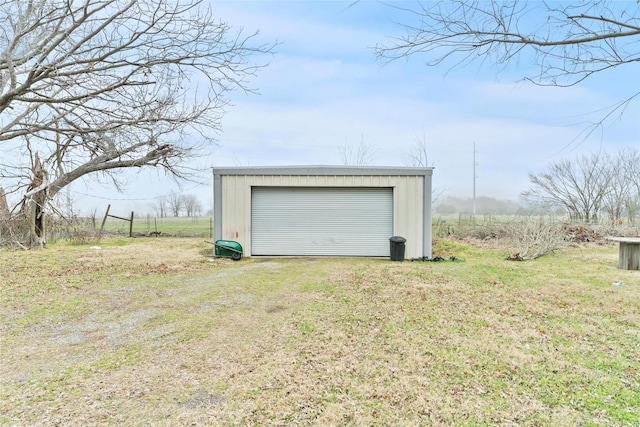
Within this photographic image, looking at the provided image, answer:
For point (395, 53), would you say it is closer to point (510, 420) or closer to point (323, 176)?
point (510, 420)

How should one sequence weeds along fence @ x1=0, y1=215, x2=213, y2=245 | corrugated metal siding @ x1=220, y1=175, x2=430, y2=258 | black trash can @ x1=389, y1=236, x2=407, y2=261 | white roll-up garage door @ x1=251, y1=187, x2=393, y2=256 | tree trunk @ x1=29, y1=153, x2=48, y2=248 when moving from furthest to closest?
tree trunk @ x1=29, y1=153, x2=48, y2=248, weeds along fence @ x1=0, y1=215, x2=213, y2=245, white roll-up garage door @ x1=251, y1=187, x2=393, y2=256, corrugated metal siding @ x1=220, y1=175, x2=430, y2=258, black trash can @ x1=389, y1=236, x2=407, y2=261

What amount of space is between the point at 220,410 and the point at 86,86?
6.28 metres

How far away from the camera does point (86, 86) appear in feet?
20.6

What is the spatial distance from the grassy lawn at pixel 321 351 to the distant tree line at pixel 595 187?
13480mm

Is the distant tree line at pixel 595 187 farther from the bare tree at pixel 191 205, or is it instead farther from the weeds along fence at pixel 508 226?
the bare tree at pixel 191 205

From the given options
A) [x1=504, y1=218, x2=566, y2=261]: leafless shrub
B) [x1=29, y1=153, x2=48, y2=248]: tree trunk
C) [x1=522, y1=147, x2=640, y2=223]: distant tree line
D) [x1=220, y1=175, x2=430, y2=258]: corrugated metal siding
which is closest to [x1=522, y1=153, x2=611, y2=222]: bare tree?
[x1=522, y1=147, x2=640, y2=223]: distant tree line

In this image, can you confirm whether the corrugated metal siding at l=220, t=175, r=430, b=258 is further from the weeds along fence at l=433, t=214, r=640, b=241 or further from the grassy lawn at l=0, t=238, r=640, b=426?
the weeds along fence at l=433, t=214, r=640, b=241

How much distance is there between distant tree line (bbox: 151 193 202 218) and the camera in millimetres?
20808

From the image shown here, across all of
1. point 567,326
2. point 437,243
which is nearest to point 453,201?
point 437,243

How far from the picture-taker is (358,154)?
19938 mm

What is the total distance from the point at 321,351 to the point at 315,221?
23.4 ft

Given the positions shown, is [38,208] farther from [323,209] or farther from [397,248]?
[397,248]

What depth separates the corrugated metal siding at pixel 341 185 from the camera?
10.1 meters

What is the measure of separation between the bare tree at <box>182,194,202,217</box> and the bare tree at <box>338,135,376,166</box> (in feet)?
33.8
